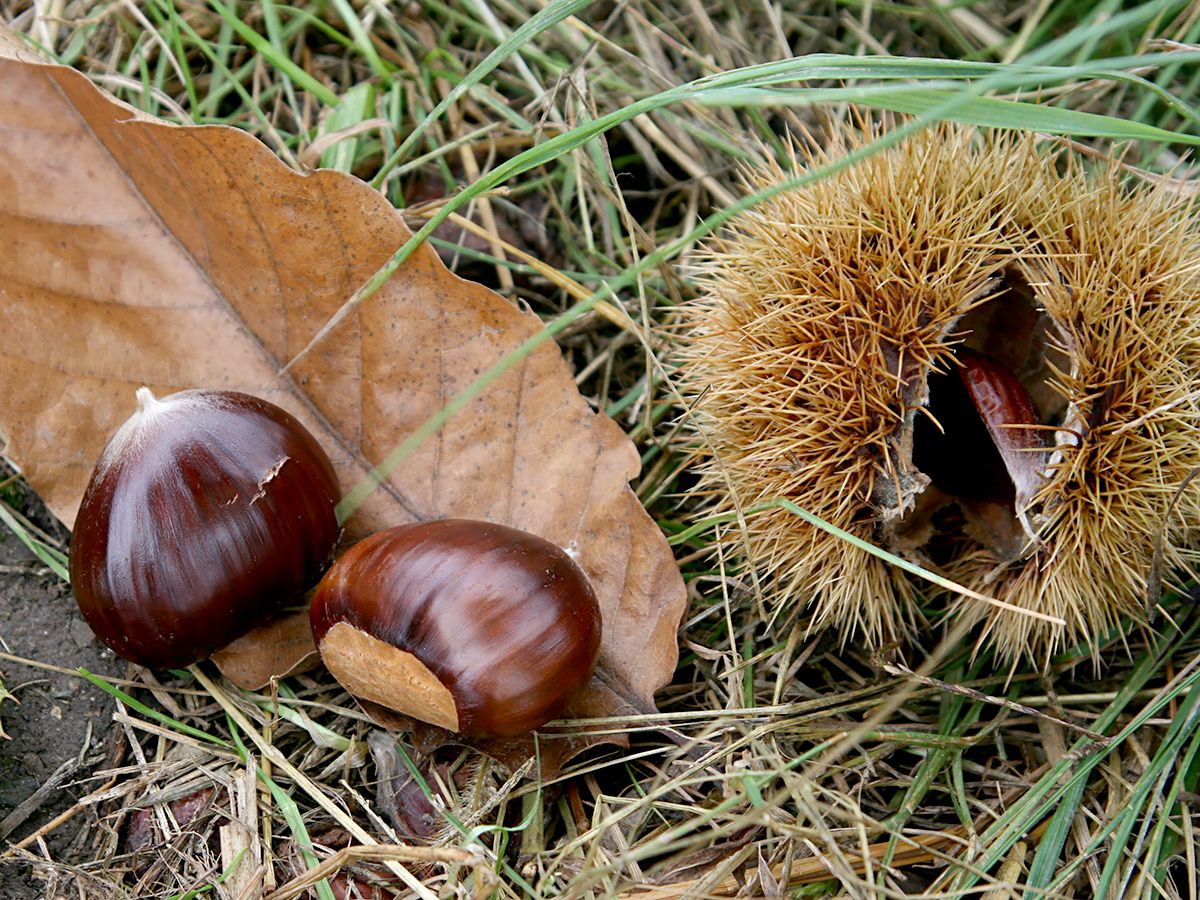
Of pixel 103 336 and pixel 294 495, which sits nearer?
pixel 294 495

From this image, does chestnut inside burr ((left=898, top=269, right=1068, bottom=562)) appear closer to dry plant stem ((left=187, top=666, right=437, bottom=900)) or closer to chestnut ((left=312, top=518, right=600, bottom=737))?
chestnut ((left=312, top=518, right=600, bottom=737))

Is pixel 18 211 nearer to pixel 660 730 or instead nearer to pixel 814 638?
pixel 660 730

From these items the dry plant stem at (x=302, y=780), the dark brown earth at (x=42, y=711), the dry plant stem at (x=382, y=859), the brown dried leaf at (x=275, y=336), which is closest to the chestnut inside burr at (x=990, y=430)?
the brown dried leaf at (x=275, y=336)

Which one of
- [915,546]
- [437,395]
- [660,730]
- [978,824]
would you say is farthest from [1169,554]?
[437,395]

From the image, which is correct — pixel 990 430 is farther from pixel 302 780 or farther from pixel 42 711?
pixel 42 711

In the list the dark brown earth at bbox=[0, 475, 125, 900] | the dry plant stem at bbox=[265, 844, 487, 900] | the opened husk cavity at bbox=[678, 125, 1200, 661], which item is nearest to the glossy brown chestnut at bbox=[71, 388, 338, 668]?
the dark brown earth at bbox=[0, 475, 125, 900]

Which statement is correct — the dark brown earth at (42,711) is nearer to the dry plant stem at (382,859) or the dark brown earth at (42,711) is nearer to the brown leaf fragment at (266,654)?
the brown leaf fragment at (266,654)
